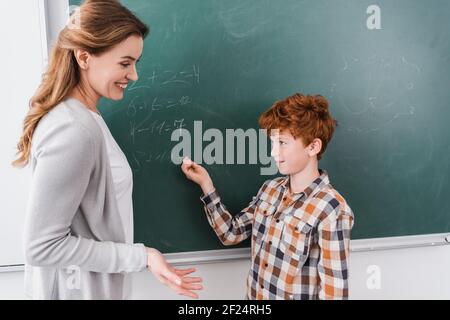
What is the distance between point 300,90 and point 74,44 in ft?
2.84

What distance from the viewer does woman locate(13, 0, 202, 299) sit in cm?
80

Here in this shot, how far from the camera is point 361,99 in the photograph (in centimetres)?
149

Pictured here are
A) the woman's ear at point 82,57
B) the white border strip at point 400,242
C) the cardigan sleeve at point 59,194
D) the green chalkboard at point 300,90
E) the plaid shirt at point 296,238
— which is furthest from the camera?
the white border strip at point 400,242

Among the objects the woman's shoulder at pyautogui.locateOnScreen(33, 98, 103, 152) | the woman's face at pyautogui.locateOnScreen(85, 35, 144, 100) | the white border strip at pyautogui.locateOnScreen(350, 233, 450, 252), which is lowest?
the white border strip at pyautogui.locateOnScreen(350, 233, 450, 252)

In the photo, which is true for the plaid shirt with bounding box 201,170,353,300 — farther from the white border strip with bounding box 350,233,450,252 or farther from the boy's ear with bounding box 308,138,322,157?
the white border strip with bounding box 350,233,450,252

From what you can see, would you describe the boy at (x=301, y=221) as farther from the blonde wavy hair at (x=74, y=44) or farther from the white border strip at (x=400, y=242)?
the blonde wavy hair at (x=74, y=44)

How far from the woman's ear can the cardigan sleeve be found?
180mm

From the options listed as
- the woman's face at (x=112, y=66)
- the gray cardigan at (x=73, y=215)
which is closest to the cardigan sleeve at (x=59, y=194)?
the gray cardigan at (x=73, y=215)

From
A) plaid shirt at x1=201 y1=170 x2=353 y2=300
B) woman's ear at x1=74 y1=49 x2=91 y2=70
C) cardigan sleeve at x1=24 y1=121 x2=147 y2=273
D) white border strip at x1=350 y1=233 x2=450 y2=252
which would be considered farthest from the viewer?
white border strip at x1=350 y1=233 x2=450 y2=252

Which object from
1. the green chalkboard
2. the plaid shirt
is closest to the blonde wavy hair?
the green chalkboard

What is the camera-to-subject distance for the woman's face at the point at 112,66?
0.92 meters

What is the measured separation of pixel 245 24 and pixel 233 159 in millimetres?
511

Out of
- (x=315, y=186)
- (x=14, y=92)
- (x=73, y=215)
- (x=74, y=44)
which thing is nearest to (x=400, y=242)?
(x=315, y=186)

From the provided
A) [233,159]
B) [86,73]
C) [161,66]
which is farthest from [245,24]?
[86,73]
